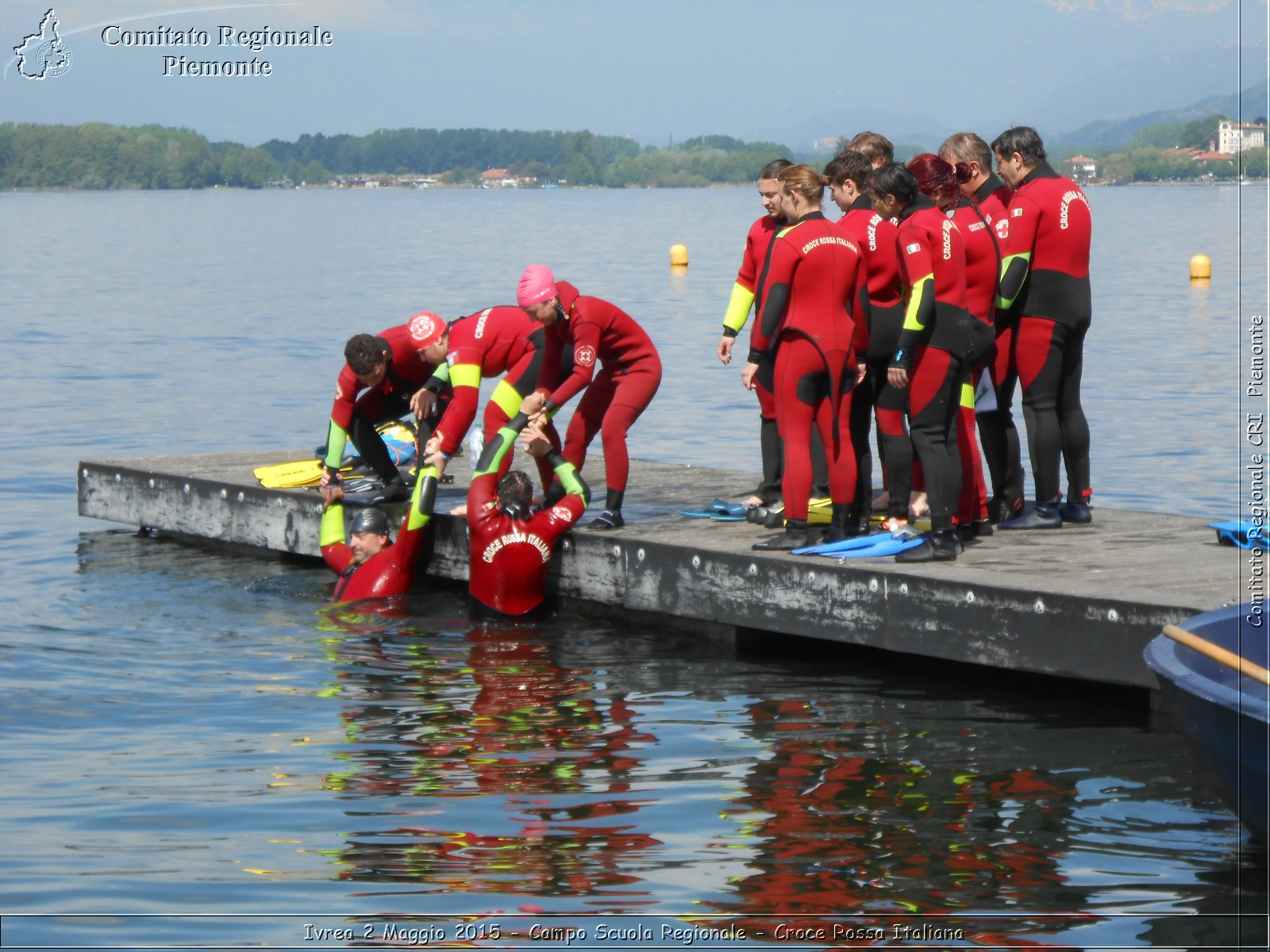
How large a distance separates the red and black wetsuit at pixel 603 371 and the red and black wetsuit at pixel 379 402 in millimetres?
1156

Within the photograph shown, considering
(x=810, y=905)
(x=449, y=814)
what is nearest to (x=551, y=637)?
(x=449, y=814)

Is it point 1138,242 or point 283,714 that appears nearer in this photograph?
point 283,714

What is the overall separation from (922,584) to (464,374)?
3254 mm

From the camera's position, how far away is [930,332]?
851 cm

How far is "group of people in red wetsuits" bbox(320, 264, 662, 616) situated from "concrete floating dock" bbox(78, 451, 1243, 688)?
339 millimetres

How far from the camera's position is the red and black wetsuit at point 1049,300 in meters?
9.01

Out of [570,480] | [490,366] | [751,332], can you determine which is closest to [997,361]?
[751,332]

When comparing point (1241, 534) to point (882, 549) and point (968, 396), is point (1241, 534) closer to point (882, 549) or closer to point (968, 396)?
point (968, 396)

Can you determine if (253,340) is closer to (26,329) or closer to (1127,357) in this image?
(26,329)

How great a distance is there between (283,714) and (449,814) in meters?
1.97

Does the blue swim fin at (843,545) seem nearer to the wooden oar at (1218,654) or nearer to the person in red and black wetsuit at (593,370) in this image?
the person in red and black wetsuit at (593,370)

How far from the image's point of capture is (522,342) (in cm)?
1009

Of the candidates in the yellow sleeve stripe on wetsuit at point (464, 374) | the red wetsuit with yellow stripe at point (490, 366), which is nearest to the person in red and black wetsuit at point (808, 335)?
the red wetsuit with yellow stripe at point (490, 366)

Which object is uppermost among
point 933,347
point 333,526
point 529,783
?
point 933,347
